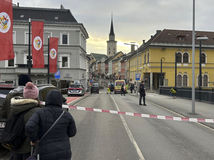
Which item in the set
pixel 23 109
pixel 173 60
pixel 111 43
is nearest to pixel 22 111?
pixel 23 109

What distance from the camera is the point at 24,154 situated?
3605 millimetres

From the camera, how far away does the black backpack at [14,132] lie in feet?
11.3

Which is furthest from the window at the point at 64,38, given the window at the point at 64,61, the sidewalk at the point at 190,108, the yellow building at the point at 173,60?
the sidewalk at the point at 190,108

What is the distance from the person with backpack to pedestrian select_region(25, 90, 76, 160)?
349mm

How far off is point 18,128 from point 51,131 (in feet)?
2.02

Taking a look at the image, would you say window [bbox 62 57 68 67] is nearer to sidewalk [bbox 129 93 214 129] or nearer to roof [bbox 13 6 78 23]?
roof [bbox 13 6 78 23]

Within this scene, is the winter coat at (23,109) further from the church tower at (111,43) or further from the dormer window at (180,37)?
the church tower at (111,43)

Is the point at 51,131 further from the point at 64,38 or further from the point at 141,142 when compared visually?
the point at 64,38

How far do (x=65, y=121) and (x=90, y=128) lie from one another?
5.94 metres

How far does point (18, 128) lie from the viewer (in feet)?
11.4

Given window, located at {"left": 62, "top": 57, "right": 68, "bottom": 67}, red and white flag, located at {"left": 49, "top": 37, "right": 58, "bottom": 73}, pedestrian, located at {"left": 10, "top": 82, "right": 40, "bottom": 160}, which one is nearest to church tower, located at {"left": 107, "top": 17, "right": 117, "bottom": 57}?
window, located at {"left": 62, "top": 57, "right": 68, "bottom": 67}

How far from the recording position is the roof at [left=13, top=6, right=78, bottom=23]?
4737cm

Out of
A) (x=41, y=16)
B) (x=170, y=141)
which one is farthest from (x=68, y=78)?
(x=170, y=141)

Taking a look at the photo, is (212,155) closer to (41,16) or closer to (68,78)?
(68,78)
